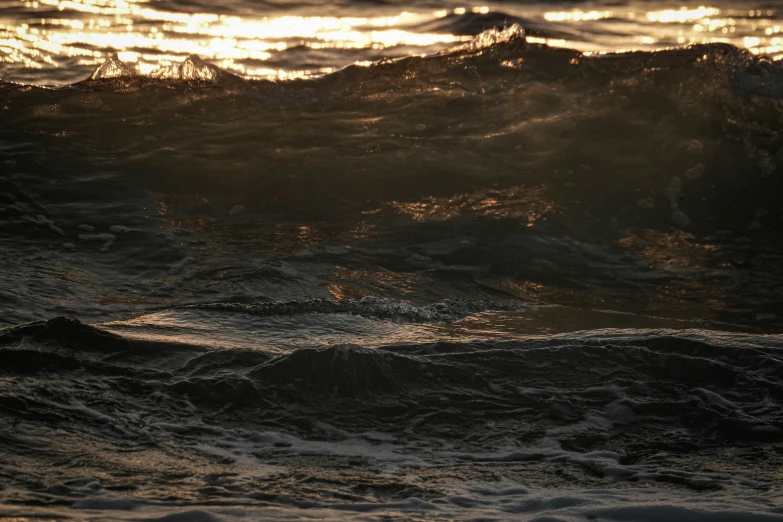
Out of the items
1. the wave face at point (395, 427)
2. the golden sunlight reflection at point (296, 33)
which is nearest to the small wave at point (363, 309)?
the wave face at point (395, 427)

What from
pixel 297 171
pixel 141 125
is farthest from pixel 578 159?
pixel 141 125

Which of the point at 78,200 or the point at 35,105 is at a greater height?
the point at 35,105

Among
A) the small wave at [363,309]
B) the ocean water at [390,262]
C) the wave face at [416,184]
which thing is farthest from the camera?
the wave face at [416,184]

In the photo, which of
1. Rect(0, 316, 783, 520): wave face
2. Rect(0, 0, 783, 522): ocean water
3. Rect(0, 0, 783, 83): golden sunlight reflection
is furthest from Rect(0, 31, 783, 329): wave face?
Rect(0, 316, 783, 520): wave face

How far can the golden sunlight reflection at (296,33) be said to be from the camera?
10211 mm

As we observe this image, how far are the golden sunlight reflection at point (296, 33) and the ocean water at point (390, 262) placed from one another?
0.07 m

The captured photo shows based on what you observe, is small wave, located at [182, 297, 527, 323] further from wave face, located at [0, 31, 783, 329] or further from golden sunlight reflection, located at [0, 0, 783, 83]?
golden sunlight reflection, located at [0, 0, 783, 83]

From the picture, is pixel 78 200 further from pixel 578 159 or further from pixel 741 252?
pixel 741 252

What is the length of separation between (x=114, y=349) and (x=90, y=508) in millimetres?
1357

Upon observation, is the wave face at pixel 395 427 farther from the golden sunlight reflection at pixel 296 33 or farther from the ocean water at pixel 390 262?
the golden sunlight reflection at pixel 296 33

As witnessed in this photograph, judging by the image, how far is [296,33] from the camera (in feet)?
38.0

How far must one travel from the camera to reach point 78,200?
6.93 metres

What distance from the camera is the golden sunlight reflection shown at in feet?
33.5

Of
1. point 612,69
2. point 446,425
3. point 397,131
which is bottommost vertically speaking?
point 446,425
